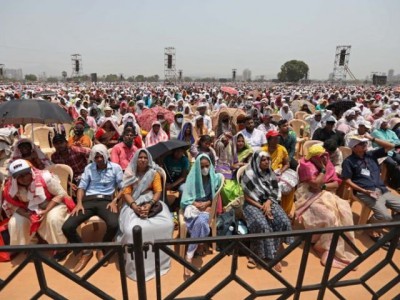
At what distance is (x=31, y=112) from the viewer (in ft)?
14.0

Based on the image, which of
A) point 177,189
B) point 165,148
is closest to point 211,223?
point 177,189

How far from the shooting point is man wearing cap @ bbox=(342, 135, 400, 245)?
378 cm

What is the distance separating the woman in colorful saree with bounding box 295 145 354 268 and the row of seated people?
1cm

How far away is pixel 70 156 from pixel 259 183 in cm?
292

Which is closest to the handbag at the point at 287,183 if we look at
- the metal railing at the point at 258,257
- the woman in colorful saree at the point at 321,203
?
the woman in colorful saree at the point at 321,203

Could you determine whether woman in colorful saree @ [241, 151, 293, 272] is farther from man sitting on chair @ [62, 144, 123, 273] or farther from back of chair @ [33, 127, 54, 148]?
back of chair @ [33, 127, 54, 148]

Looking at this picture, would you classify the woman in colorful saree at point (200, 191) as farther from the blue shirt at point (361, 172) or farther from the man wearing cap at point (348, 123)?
the man wearing cap at point (348, 123)

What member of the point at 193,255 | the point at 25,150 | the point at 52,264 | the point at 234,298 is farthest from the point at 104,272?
the point at 25,150

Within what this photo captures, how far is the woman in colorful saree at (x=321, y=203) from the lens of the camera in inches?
137

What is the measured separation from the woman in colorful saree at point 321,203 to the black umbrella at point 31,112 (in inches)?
149

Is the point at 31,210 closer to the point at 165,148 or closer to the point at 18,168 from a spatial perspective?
the point at 18,168

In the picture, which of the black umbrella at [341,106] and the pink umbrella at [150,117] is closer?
the pink umbrella at [150,117]

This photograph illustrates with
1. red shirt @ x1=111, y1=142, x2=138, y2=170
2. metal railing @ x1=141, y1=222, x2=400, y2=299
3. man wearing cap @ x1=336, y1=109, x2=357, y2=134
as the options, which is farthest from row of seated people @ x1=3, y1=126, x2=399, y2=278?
man wearing cap @ x1=336, y1=109, x2=357, y2=134

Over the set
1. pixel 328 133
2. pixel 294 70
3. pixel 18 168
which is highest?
pixel 294 70
